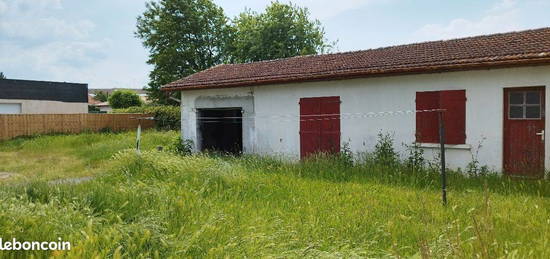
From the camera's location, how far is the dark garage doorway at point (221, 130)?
15.7 metres

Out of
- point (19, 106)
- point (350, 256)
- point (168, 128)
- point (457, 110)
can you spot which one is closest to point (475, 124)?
point (457, 110)

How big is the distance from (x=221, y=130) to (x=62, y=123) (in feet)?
37.8

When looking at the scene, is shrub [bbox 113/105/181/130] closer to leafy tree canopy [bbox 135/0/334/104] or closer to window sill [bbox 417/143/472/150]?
leafy tree canopy [bbox 135/0/334/104]

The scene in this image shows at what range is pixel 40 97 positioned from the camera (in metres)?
34.6

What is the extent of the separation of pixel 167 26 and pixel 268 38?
342 inches

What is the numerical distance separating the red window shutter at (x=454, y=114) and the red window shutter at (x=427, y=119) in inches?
7.8

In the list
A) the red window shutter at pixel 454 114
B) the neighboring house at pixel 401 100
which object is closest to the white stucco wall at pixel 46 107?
the neighboring house at pixel 401 100

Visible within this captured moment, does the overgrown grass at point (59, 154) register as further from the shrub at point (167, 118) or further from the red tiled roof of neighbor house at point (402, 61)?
the shrub at point (167, 118)

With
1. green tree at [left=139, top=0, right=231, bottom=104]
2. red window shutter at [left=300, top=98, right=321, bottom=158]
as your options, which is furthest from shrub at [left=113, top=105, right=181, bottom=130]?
red window shutter at [left=300, top=98, right=321, bottom=158]

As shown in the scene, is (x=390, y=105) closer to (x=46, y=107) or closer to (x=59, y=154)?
(x=59, y=154)

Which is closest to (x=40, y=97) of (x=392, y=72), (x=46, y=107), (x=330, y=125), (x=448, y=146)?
(x=46, y=107)

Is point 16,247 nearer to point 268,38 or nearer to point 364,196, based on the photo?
point 364,196

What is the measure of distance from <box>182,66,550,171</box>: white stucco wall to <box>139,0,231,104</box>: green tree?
20834mm

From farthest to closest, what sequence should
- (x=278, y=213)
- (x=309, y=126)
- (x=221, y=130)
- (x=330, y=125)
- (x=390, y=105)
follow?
1. (x=221, y=130)
2. (x=309, y=126)
3. (x=330, y=125)
4. (x=390, y=105)
5. (x=278, y=213)
